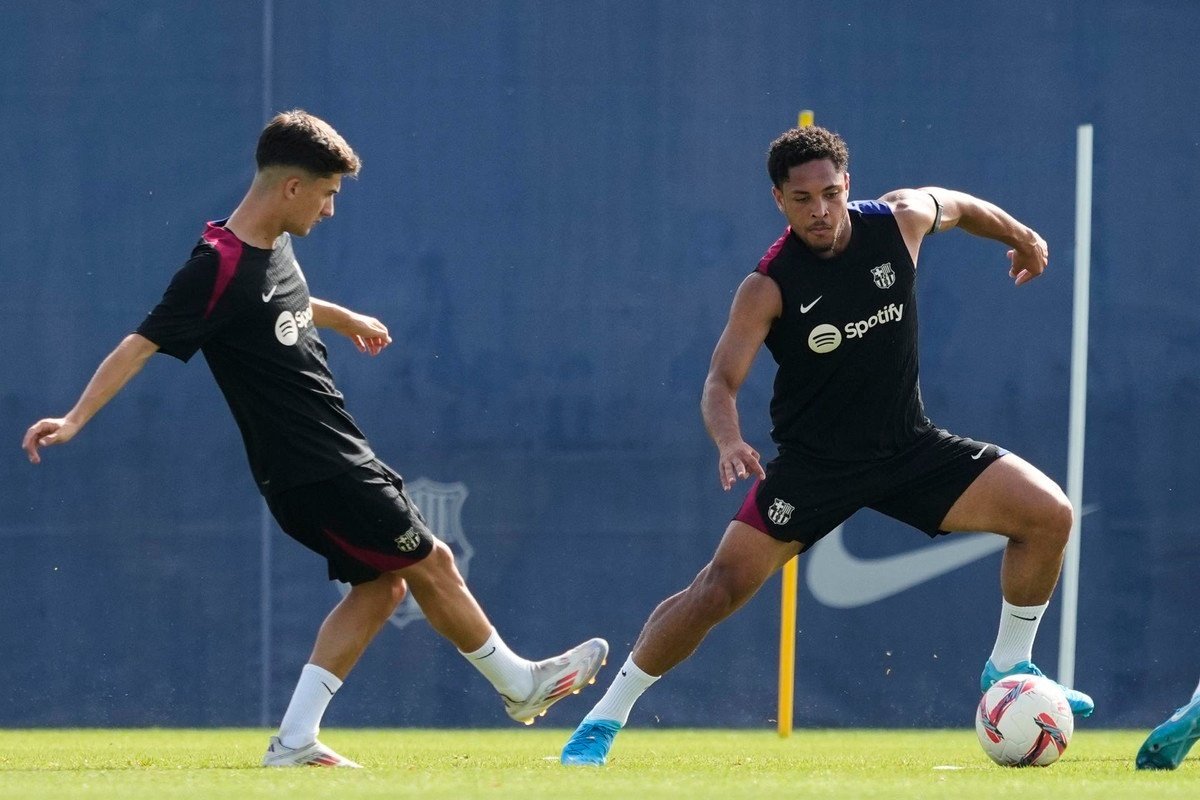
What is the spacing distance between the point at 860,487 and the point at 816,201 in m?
0.95

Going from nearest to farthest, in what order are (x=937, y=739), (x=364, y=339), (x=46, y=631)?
(x=364, y=339), (x=937, y=739), (x=46, y=631)

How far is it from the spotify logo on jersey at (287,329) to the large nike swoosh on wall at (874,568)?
3.71 metres

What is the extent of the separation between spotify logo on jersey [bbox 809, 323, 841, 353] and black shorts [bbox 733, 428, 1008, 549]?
1.21 feet

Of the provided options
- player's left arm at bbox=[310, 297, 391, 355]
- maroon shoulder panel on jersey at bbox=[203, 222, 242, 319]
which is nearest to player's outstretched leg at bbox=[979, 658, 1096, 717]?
player's left arm at bbox=[310, 297, 391, 355]

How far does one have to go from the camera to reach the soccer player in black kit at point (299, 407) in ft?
17.0

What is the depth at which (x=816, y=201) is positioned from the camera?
5477 millimetres

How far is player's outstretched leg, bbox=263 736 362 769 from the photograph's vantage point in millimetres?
5355

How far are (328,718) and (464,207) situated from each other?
257 cm

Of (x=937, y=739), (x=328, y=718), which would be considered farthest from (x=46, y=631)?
(x=937, y=739)

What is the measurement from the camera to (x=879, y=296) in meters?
5.64

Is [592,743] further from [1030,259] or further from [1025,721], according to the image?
[1030,259]

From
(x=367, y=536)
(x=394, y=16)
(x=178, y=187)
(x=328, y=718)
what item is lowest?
(x=328, y=718)

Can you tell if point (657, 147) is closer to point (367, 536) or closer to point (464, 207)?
point (464, 207)

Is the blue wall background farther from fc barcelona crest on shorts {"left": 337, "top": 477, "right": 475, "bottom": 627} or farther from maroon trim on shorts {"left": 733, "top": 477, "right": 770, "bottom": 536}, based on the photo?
maroon trim on shorts {"left": 733, "top": 477, "right": 770, "bottom": 536}
